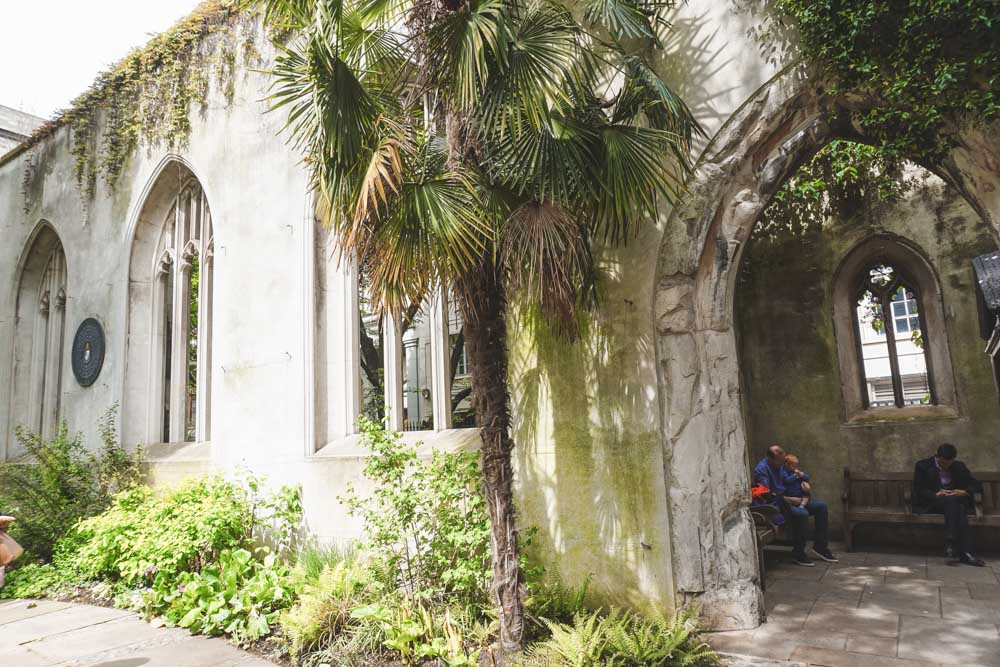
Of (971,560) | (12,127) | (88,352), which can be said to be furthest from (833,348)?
(12,127)

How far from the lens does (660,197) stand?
4992 mm

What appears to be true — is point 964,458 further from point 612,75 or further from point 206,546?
point 206,546

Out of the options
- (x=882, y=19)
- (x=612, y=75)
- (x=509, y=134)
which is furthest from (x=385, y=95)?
(x=882, y=19)

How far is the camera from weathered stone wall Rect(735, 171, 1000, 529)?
7.95m

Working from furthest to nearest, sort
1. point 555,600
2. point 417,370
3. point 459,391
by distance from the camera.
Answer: point 417,370 → point 459,391 → point 555,600

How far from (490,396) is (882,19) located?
3.30 metres

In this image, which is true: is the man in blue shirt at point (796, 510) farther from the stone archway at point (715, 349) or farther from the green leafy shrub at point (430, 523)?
the green leafy shrub at point (430, 523)

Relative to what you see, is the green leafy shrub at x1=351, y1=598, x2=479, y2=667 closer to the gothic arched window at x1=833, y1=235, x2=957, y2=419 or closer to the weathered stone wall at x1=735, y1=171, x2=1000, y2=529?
the weathered stone wall at x1=735, y1=171, x2=1000, y2=529

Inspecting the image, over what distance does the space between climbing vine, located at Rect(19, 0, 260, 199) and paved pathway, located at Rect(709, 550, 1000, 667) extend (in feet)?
27.2

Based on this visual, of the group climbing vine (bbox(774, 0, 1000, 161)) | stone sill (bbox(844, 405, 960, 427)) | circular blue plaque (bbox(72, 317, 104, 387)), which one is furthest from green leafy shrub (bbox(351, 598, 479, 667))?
circular blue plaque (bbox(72, 317, 104, 387))

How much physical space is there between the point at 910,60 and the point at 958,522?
531 cm

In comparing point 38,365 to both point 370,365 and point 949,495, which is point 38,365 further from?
point 949,495

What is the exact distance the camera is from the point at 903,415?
27.5 feet

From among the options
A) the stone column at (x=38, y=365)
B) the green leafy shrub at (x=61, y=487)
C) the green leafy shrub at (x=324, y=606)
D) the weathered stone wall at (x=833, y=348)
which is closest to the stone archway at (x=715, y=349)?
the green leafy shrub at (x=324, y=606)
